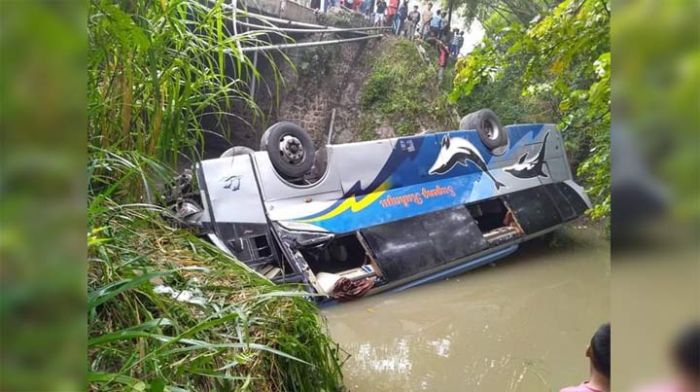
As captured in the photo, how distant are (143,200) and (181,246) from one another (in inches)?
7.8

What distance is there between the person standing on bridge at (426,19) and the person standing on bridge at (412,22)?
0.32ft

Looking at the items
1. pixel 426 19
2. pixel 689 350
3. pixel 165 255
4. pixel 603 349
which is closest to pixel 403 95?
pixel 426 19

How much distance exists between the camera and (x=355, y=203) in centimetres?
372

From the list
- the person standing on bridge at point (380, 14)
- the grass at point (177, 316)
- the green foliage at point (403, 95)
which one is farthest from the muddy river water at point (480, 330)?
the person standing on bridge at point (380, 14)

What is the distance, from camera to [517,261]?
4.63 m

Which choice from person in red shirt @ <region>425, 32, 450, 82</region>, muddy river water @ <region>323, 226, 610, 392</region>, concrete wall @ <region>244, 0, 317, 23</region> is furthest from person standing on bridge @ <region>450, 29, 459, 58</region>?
muddy river water @ <region>323, 226, 610, 392</region>

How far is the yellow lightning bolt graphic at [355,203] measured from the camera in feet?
11.6

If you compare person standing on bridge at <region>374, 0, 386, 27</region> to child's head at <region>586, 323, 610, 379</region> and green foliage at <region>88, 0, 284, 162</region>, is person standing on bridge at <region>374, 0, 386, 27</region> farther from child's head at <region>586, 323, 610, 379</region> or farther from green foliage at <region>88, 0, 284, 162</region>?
child's head at <region>586, 323, 610, 379</region>

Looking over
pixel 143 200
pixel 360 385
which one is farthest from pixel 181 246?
pixel 360 385

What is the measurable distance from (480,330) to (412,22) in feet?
24.1

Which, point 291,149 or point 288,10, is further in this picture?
point 288,10

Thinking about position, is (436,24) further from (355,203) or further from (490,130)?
(355,203)

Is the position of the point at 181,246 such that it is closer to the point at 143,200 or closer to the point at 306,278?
the point at 143,200

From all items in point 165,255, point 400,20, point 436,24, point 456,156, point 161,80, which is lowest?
point 165,255
